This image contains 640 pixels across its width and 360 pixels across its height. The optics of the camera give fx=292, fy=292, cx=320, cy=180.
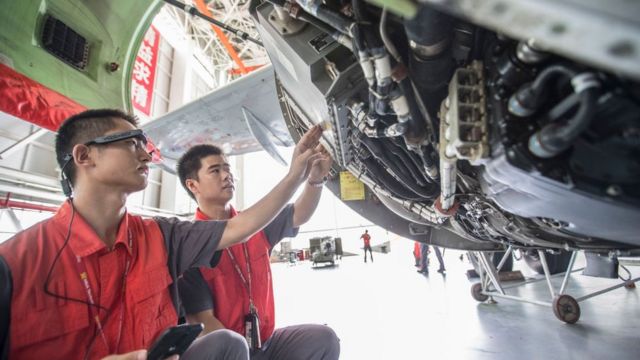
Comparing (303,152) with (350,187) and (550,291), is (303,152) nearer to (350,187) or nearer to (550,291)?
(350,187)

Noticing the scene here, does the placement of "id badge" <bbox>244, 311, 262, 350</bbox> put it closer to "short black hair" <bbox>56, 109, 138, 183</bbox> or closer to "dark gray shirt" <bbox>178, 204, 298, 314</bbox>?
"dark gray shirt" <bbox>178, 204, 298, 314</bbox>

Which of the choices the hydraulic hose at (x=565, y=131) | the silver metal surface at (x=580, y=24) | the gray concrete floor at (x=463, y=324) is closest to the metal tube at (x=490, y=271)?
the gray concrete floor at (x=463, y=324)

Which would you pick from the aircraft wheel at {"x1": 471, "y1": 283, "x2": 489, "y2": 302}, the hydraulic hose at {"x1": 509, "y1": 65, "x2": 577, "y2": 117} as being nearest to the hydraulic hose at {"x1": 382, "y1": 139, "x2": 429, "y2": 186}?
the hydraulic hose at {"x1": 509, "y1": 65, "x2": 577, "y2": 117}

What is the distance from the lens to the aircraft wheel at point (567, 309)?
2004 millimetres

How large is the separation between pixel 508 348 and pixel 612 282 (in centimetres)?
332

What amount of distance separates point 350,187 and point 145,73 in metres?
6.62

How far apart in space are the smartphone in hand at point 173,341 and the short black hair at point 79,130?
667mm

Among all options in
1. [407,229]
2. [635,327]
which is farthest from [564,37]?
[635,327]

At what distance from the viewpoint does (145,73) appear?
630cm

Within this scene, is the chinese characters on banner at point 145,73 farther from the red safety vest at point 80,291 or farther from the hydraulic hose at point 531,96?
the hydraulic hose at point 531,96

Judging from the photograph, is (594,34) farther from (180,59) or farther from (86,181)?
(180,59)

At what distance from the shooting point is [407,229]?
178cm

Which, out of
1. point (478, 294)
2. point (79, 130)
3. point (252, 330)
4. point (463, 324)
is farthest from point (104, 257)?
point (478, 294)

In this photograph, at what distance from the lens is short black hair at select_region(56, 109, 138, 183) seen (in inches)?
38.9
